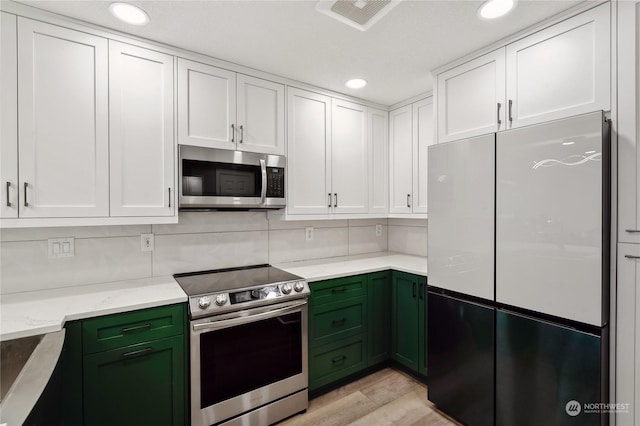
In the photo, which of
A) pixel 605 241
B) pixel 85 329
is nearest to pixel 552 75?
pixel 605 241

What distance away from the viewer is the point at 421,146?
282cm

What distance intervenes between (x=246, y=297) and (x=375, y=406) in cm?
127

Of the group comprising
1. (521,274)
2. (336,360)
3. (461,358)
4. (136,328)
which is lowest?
(336,360)

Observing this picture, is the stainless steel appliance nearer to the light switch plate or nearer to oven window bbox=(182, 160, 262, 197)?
oven window bbox=(182, 160, 262, 197)

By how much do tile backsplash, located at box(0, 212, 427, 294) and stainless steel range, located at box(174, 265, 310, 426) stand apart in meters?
0.24

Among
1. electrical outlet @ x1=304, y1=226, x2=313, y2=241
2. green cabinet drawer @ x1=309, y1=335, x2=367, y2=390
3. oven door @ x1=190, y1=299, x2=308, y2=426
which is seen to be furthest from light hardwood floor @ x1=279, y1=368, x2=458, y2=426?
electrical outlet @ x1=304, y1=226, x2=313, y2=241

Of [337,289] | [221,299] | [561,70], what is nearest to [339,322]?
[337,289]

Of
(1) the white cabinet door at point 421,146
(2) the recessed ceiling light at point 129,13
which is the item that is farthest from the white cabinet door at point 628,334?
(2) the recessed ceiling light at point 129,13

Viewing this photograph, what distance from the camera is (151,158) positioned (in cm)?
194

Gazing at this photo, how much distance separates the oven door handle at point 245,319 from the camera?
5.75 ft

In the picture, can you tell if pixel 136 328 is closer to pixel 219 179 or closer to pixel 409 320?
pixel 219 179

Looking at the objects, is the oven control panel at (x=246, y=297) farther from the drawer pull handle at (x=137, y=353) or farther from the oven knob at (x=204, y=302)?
the drawer pull handle at (x=137, y=353)

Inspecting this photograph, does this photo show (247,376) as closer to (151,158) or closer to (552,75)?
(151,158)

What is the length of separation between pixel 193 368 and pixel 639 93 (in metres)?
2.64
